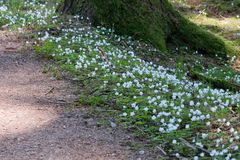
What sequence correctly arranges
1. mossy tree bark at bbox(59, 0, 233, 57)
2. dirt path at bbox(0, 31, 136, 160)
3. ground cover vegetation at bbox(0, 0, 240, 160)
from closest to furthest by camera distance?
dirt path at bbox(0, 31, 136, 160), ground cover vegetation at bbox(0, 0, 240, 160), mossy tree bark at bbox(59, 0, 233, 57)

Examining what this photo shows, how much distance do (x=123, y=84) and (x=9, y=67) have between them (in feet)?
8.42

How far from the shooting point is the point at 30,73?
7684mm

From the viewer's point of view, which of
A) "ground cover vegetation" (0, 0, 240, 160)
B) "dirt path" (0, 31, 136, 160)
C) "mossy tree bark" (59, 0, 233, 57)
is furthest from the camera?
"mossy tree bark" (59, 0, 233, 57)

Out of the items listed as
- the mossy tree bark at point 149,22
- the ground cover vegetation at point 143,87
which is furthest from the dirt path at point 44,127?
the mossy tree bark at point 149,22

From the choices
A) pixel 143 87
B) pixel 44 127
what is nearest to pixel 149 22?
pixel 143 87

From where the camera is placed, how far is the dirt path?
474 cm

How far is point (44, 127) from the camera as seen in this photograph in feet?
→ 17.8

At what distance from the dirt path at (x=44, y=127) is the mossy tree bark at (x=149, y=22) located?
3.29 m

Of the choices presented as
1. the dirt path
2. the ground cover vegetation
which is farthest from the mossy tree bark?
the dirt path

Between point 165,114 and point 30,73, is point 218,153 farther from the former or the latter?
point 30,73

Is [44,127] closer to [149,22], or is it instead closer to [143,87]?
[143,87]

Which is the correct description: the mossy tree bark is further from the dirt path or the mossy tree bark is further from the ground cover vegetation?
the dirt path

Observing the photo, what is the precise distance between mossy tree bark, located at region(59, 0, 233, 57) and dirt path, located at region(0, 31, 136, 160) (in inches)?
130

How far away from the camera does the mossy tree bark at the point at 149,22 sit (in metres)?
10.5
